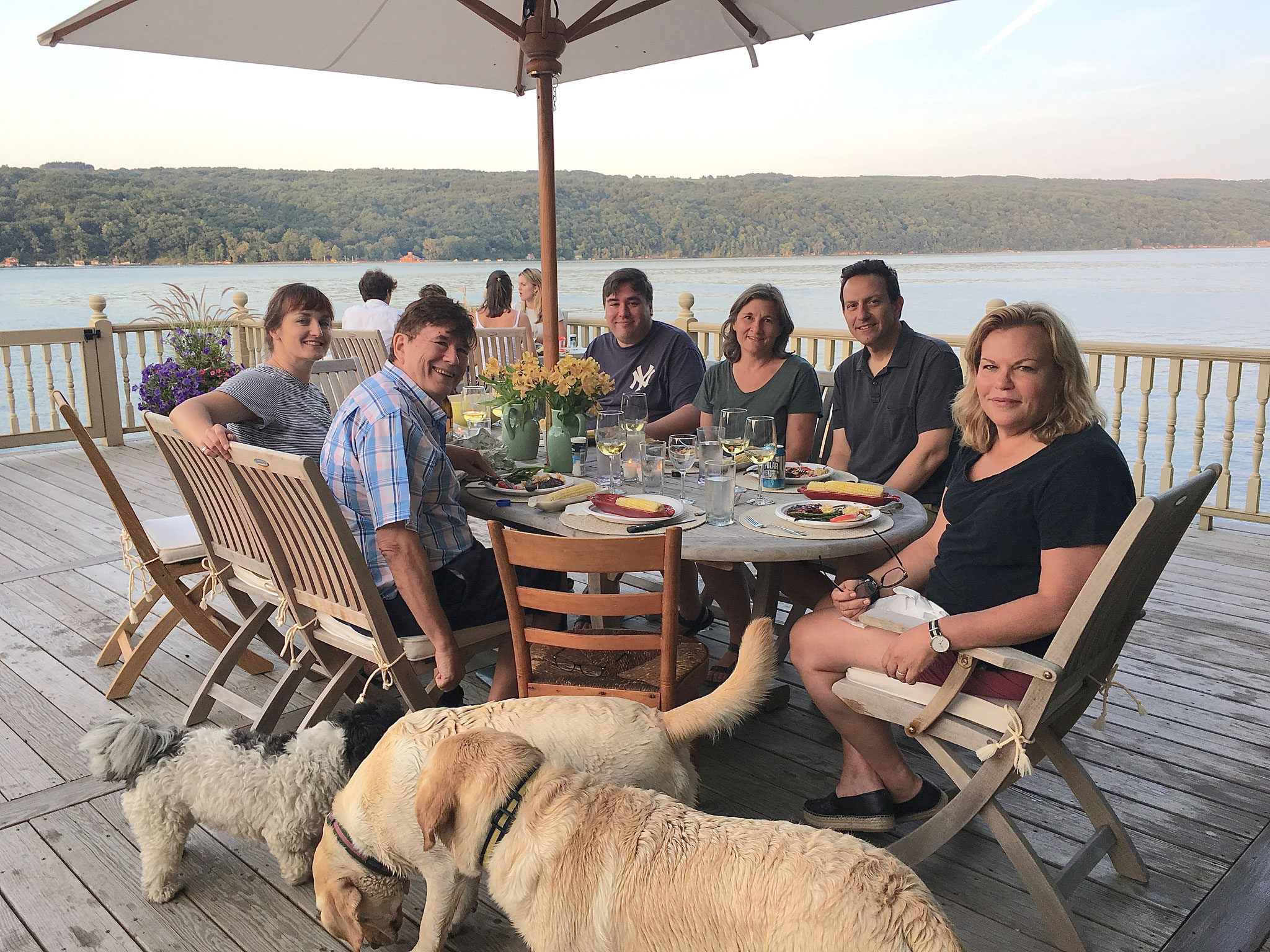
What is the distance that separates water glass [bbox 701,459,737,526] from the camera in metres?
2.27

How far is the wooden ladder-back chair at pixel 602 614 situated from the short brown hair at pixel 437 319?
818 mm

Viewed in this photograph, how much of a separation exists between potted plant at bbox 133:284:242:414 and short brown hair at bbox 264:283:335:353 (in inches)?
89.0

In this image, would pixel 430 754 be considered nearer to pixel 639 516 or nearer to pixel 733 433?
pixel 639 516

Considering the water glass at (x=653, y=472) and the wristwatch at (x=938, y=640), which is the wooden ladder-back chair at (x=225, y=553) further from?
the wristwatch at (x=938, y=640)

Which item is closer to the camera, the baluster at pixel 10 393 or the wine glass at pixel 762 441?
the wine glass at pixel 762 441

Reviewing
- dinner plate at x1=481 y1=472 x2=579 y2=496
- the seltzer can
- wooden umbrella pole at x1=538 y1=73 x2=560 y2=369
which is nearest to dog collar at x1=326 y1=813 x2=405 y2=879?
dinner plate at x1=481 y1=472 x2=579 y2=496

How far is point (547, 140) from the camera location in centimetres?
378

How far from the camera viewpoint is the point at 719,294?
33438mm

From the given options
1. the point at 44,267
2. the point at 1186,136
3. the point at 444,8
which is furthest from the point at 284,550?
the point at 1186,136

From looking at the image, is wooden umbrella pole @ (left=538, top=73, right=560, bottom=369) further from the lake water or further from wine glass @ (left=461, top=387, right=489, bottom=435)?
the lake water

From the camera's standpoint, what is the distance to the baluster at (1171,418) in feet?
16.3

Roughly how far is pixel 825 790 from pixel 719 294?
32212 millimetres

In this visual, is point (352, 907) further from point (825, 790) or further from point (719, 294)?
point (719, 294)

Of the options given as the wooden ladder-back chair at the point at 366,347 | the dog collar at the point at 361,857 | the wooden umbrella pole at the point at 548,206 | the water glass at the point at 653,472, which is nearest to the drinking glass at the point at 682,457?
the water glass at the point at 653,472
